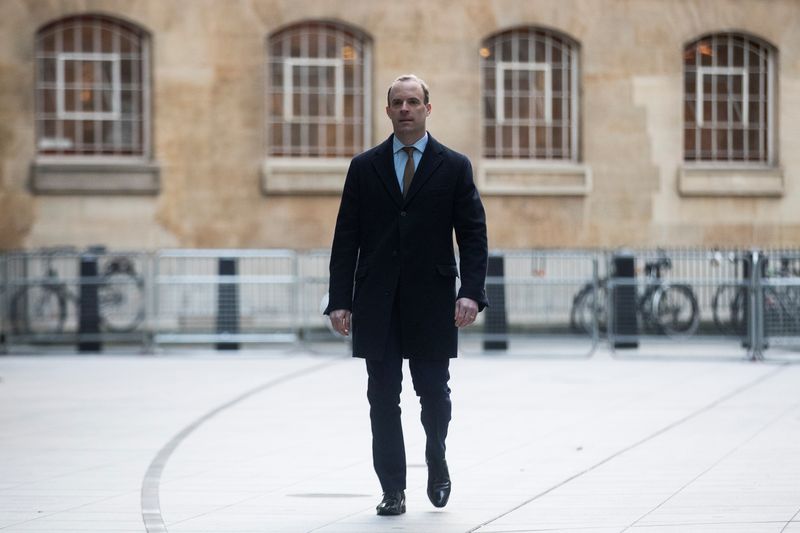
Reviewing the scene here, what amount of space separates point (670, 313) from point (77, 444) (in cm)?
1056

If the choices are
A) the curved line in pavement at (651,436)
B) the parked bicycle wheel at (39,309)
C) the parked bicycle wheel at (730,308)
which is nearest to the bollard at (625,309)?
the parked bicycle wheel at (730,308)

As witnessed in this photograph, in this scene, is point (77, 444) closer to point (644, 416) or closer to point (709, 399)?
point (644, 416)

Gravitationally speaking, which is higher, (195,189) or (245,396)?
(195,189)

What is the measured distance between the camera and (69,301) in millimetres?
19078

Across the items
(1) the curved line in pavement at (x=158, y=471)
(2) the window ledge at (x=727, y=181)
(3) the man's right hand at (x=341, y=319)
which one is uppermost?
(2) the window ledge at (x=727, y=181)

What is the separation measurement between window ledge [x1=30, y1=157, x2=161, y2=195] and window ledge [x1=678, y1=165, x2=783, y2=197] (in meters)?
7.63

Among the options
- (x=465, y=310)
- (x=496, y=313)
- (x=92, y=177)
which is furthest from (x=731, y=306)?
(x=465, y=310)

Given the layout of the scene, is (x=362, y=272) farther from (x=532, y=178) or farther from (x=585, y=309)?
(x=532, y=178)

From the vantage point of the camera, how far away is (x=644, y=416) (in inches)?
466

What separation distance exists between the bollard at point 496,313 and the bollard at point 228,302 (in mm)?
2865

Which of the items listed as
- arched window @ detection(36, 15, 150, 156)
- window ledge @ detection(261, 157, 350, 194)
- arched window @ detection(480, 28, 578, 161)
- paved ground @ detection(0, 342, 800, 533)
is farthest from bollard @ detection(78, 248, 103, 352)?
arched window @ detection(480, 28, 578, 161)

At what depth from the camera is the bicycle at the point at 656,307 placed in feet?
62.3

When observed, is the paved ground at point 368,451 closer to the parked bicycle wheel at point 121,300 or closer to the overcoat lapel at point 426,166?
the overcoat lapel at point 426,166

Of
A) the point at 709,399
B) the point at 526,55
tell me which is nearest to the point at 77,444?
the point at 709,399
